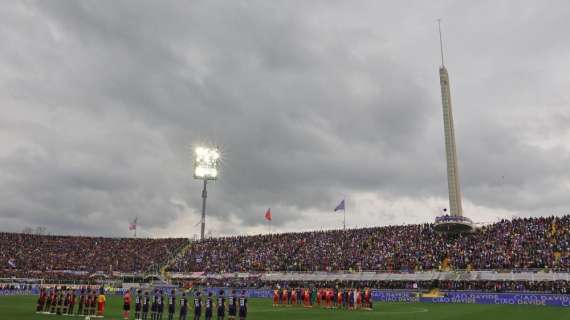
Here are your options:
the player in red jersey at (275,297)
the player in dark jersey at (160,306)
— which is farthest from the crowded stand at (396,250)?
the player in dark jersey at (160,306)

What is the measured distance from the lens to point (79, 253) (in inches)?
3632

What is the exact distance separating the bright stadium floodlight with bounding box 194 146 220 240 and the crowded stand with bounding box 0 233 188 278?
11154 mm

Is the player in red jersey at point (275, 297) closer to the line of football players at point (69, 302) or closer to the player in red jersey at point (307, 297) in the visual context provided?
the player in red jersey at point (307, 297)

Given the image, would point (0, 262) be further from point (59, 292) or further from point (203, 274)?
point (59, 292)

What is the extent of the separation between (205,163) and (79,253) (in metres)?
29.9

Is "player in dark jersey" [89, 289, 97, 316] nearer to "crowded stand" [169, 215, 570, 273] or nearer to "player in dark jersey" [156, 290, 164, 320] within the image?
"player in dark jersey" [156, 290, 164, 320]

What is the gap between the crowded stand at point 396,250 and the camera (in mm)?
55906

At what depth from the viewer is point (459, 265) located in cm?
5834

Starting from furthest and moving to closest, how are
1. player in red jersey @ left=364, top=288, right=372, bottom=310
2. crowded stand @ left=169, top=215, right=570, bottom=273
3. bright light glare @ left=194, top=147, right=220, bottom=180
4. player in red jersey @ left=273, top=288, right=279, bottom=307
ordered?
bright light glare @ left=194, top=147, right=220, bottom=180
crowded stand @ left=169, top=215, right=570, bottom=273
player in red jersey @ left=273, top=288, right=279, bottom=307
player in red jersey @ left=364, top=288, right=372, bottom=310

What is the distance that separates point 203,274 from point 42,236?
1512 inches

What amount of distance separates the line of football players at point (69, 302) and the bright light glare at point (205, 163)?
6191cm

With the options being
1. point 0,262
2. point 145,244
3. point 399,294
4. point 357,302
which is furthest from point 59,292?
point 145,244

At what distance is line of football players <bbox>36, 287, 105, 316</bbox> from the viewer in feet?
107

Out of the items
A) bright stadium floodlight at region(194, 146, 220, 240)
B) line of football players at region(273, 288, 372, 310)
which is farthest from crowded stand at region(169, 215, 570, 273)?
line of football players at region(273, 288, 372, 310)
